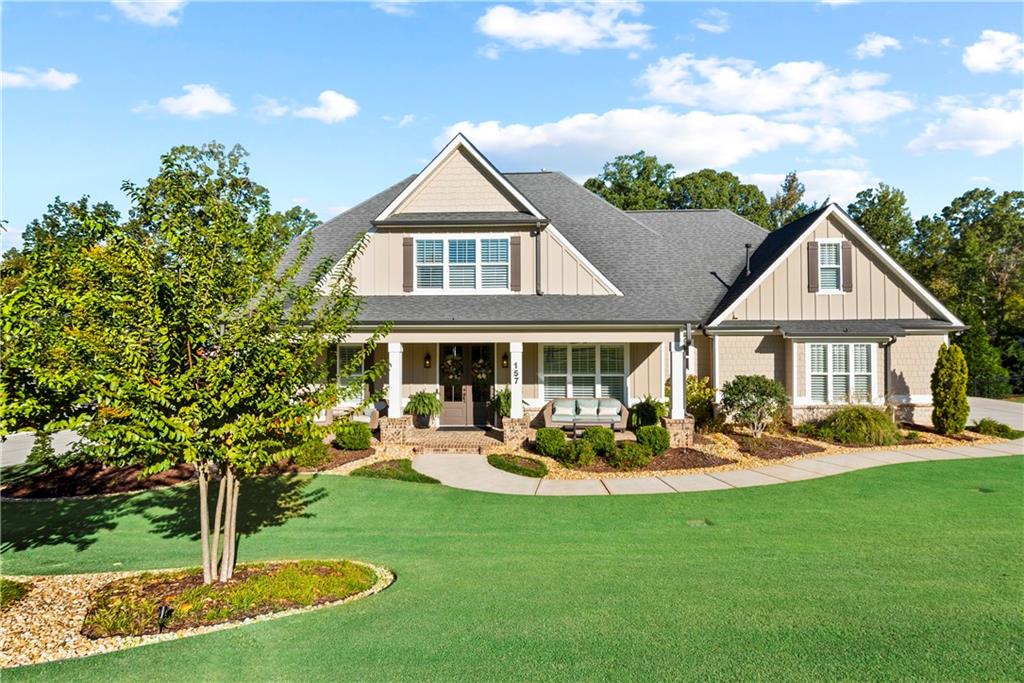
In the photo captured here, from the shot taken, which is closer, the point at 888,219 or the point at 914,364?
the point at 914,364

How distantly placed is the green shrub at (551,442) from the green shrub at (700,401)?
17.9 feet

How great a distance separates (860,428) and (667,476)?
647 centimetres

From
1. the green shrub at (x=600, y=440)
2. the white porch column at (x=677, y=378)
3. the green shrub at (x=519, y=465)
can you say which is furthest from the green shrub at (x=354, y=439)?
the white porch column at (x=677, y=378)

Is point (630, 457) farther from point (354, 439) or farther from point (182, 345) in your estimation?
point (182, 345)

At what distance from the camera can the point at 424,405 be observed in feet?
54.1

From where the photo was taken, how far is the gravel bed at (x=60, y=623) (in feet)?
18.1

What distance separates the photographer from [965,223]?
41.5 metres

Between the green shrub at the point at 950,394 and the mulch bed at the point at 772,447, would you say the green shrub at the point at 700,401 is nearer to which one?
the mulch bed at the point at 772,447

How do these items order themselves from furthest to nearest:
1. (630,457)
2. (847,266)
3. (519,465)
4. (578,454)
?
(847,266)
(578,454)
(519,465)
(630,457)

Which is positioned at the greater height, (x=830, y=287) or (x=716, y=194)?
(x=716, y=194)

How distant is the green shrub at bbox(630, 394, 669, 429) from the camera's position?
53.3 ft

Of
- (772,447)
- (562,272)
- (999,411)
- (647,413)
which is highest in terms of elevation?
(562,272)

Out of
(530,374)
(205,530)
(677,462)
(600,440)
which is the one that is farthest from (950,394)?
(205,530)

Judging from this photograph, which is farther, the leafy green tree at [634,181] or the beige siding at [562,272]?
the leafy green tree at [634,181]
